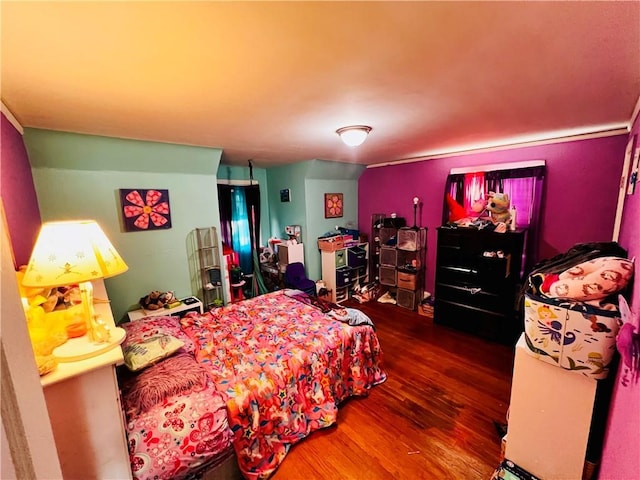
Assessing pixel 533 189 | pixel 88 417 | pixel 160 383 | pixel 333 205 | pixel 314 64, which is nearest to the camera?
pixel 88 417

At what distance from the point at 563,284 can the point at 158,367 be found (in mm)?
2368

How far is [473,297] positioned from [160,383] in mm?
3273

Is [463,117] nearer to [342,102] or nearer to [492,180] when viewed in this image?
[342,102]

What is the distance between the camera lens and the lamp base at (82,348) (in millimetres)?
1009

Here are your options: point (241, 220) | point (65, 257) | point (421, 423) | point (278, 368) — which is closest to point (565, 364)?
point (421, 423)

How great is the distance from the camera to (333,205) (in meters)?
4.49

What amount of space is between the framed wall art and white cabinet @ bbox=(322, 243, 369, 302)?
650 mm

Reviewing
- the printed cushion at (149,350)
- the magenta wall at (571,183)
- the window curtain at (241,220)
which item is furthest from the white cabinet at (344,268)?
the printed cushion at (149,350)

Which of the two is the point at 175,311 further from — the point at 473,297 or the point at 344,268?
the point at 473,297

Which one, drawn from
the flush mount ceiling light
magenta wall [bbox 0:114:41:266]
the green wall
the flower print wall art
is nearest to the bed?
the green wall

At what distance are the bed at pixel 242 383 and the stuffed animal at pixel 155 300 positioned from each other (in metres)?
0.47

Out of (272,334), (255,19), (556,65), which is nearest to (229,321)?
(272,334)

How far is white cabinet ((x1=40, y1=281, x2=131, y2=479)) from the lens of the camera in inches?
37.1

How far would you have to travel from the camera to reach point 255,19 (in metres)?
0.89
